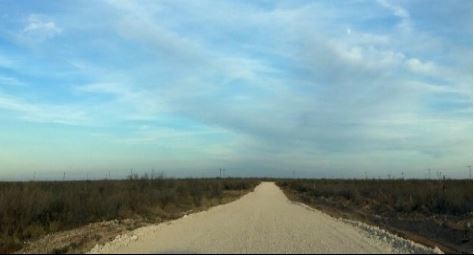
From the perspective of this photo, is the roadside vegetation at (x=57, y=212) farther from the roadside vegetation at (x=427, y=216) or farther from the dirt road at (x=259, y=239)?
the roadside vegetation at (x=427, y=216)

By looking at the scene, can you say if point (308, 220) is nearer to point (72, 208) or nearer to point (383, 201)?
point (72, 208)

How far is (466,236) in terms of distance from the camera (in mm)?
18047

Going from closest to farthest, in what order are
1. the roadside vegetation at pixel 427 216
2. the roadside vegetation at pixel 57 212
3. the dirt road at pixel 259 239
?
the dirt road at pixel 259 239, the roadside vegetation at pixel 427 216, the roadside vegetation at pixel 57 212

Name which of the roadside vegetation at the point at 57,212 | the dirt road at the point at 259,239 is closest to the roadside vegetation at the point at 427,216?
the dirt road at the point at 259,239

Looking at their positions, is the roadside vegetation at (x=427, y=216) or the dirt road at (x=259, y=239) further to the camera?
the roadside vegetation at (x=427, y=216)

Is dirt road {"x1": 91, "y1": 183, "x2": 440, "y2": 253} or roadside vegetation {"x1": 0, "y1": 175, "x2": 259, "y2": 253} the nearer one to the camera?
dirt road {"x1": 91, "y1": 183, "x2": 440, "y2": 253}

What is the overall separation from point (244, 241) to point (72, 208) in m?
12.6

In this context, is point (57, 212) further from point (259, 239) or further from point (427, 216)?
point (427, 216)

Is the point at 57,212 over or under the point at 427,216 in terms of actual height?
over

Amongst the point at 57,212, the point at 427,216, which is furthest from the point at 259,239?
the point at 427,216

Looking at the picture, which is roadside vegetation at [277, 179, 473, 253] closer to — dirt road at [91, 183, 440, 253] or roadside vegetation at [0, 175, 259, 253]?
dirt road at [91, 183, 440, 253]

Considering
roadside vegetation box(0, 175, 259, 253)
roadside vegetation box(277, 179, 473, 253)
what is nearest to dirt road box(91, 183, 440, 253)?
roadside vegetation box(277, 179, 473, 253)

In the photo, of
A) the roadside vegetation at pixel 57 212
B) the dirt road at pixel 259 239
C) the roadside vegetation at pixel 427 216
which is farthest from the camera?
the roadside vegetation at pixel 57 212

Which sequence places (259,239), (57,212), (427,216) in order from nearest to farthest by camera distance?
(259,239), (57,212), (427,216)
